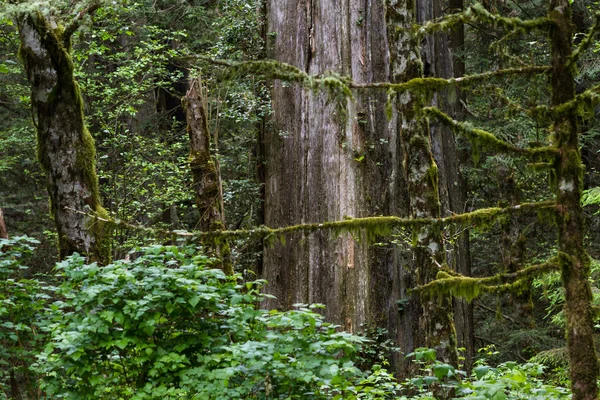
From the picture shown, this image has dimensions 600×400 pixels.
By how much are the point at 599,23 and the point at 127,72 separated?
37.1 feet

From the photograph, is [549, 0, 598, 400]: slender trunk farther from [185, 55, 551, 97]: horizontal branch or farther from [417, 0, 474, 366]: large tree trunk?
[417, 0, 474, 366]: large tree trunk

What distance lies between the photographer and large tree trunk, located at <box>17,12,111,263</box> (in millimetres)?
8875

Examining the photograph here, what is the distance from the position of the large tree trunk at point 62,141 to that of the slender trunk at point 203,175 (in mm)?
1298

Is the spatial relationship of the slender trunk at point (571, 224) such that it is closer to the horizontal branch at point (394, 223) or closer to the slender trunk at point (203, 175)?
the horizontal branch at point (394, 223)

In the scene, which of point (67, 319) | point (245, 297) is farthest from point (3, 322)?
point (245, 297)

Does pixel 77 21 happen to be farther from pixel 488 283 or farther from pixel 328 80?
pixel 488 283

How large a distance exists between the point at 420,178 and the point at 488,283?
225cm

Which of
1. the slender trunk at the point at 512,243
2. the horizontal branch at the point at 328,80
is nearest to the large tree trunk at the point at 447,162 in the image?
the horizontal branch at the point at 328,80

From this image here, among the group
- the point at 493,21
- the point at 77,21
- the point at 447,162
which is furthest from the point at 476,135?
the point at 77,21

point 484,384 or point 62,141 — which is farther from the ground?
point 62,141

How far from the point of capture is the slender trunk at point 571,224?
438 cm

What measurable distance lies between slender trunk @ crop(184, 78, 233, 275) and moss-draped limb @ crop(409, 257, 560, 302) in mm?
4698

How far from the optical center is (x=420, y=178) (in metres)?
6.90

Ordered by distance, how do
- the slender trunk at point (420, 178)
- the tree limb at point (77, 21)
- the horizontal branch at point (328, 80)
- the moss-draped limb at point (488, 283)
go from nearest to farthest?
1. the moss-draped limb at point (488, 283)
2. the horizontal branch at point (328, 80)
3. the slender trunk at point (420, 178)
4. the tree limb at point (77, 21)
